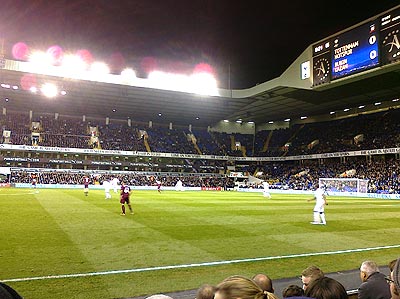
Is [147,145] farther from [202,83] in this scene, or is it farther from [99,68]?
[99,68]

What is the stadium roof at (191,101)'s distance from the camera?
47.9m

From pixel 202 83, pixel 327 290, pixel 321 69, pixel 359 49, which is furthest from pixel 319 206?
pixel 202 83

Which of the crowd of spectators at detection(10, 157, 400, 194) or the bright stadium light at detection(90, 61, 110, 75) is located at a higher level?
the bright stadium light at detection(90, 61, 110, 75)

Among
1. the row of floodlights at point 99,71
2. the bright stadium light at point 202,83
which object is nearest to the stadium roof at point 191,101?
the row of floodlights at point 99,71

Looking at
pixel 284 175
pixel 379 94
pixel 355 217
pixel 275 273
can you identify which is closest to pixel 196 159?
pixel 284 175

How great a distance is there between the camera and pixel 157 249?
421 inches

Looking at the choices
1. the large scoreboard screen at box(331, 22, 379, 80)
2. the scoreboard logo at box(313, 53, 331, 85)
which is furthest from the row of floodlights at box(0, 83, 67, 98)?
the large scoreboard screen at box(331, 22, 379, 80)

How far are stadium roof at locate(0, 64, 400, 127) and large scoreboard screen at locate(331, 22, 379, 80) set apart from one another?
11.0 metres

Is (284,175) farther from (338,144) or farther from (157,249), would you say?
(157,249)

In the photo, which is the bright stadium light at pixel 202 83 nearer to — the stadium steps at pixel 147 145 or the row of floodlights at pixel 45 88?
the row of floodlights at pixel 45 88

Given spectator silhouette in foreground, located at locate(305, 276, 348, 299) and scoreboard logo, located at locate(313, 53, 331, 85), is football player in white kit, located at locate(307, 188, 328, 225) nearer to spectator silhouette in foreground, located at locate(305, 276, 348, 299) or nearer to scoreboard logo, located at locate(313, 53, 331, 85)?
spectator silhouette in foreground, located at locate(305, 276, 348, 299)

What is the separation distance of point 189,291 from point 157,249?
393 centimetres

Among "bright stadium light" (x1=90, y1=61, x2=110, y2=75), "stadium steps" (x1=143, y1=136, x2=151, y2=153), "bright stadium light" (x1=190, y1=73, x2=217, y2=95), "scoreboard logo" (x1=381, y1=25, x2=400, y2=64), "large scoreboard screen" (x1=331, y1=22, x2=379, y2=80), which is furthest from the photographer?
"stadium steps" (x1=143, y1=136, x2=151, y2=153)

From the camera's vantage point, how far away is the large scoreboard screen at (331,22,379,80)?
94.8 feet
